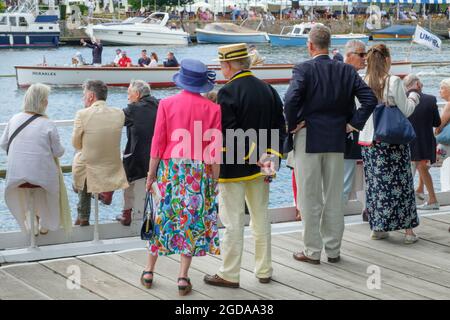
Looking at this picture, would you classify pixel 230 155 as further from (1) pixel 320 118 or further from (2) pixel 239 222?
(1) pixel 320 118

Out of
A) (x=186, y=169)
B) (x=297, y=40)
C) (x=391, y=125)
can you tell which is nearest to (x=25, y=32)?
(x=297, y=40)

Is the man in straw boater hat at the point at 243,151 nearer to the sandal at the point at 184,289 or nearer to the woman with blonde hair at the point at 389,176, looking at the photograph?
the sandal at the point at 184,289

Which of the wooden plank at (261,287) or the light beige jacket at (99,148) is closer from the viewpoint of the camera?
the wooden plank at (261,287)

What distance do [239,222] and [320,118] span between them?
0.97 metres

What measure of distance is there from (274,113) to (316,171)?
641mm

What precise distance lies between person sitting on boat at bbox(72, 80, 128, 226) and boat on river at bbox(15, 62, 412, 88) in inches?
1186

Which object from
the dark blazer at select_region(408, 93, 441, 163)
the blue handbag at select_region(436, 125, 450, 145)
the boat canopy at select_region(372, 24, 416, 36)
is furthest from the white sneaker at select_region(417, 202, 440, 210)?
the boat canopy at select_region(372, 24, 416, 36)

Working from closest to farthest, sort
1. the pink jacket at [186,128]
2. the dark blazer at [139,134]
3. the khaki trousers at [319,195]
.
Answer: the pink jacket at [186,128]
the khaki trousers at [319,195]
the dark blazer at [139,134]

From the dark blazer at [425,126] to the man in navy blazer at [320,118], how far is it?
180 cm

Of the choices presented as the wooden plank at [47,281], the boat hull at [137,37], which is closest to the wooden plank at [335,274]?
the wooden plank at [47,281]

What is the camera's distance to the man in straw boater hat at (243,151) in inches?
227

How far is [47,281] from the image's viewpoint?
6.02m

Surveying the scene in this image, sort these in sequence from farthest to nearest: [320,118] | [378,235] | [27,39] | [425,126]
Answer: [27,39]
[425,126]
[378,235]
[320,118]

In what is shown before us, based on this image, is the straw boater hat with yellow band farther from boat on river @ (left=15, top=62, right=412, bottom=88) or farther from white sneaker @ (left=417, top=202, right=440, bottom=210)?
boat on river @ (left=15, top=62, right=412, bottom=88)
